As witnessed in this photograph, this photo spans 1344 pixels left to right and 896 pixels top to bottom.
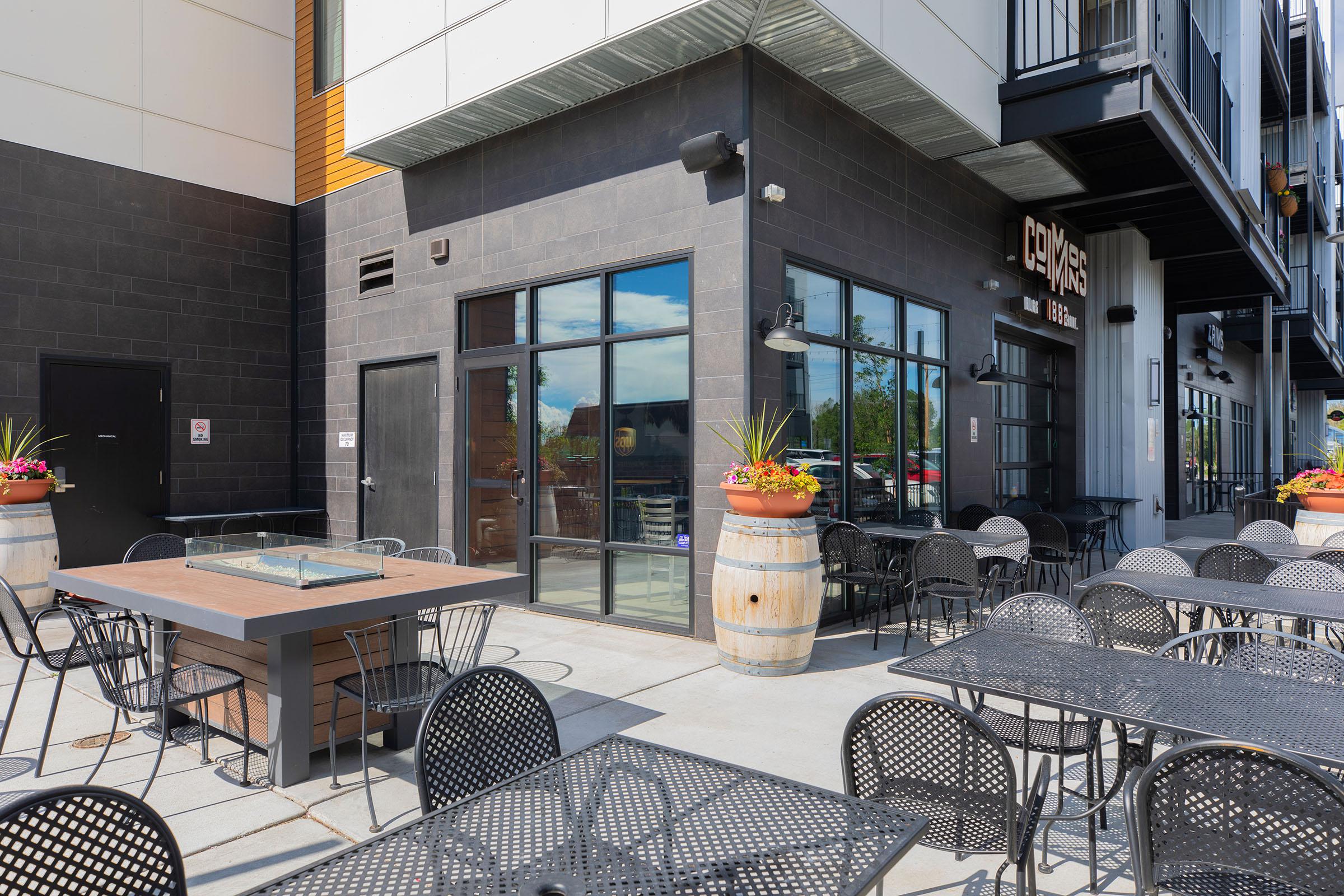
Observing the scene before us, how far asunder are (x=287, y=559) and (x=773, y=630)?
8.74 feet

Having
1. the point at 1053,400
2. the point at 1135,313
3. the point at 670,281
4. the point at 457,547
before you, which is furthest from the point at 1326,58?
the point at 457,547

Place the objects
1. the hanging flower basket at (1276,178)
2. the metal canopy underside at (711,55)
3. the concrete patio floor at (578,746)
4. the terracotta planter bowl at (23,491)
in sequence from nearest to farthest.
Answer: the concrete patio floor at (578,746), the metal canopy underside at (711,55), the terracotta planter bowl at (23,491), the hanging flower basket at (1276,178)

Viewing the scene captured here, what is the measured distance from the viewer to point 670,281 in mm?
5938

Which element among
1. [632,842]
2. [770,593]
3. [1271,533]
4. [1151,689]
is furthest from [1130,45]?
[632,842]

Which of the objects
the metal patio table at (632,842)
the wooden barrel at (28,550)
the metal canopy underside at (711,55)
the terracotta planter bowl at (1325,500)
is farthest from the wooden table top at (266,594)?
the terracotta planter bowl at (1325,500)

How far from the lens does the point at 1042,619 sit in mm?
3191

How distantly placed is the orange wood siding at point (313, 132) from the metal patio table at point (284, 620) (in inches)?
229

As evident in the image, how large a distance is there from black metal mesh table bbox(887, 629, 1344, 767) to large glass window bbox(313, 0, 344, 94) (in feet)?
29.1

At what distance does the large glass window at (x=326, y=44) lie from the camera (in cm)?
875

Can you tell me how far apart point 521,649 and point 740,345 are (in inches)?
100

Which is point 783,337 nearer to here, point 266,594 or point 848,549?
point 848,549

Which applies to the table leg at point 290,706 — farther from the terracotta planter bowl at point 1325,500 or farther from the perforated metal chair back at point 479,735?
the terracotta planter bowl at point 1325,500

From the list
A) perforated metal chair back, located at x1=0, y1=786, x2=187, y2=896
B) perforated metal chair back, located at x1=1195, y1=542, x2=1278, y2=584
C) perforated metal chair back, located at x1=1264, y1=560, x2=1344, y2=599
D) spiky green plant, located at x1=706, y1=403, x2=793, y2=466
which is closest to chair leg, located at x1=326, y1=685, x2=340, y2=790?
perforated metal chair back, located at x1=0, y1=786, x2=187, y2=896

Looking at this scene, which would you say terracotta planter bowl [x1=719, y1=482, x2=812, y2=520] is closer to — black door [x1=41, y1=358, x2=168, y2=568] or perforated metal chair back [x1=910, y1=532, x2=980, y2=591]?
perforated metal chair back [x1=910, y1=532, x2=980, y2=591]
